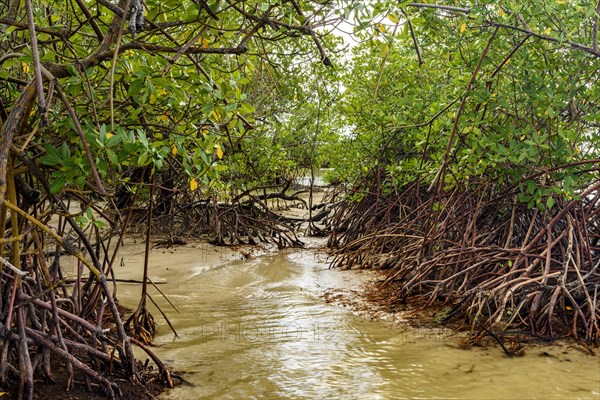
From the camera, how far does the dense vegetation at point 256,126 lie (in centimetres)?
251

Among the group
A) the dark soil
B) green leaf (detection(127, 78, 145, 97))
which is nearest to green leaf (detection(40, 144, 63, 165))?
green leaf (detection(127, 78, 145, 97))

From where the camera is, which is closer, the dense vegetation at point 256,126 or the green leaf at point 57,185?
the green leaf at point 57,185

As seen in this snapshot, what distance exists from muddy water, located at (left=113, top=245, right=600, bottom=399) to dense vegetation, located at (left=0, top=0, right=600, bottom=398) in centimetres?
31

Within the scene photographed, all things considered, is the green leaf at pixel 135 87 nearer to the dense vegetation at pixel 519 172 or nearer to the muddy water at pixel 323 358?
the dense vegetation at pixel 519 172

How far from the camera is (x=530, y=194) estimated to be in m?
4.36

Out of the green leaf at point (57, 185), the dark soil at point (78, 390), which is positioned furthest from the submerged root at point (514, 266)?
the green leaf at point (57, 185)

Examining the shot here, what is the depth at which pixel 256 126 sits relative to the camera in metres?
4.09

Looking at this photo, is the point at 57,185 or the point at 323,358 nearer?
the point at 57,185

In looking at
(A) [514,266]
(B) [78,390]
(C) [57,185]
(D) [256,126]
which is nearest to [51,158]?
(C) [57,185]

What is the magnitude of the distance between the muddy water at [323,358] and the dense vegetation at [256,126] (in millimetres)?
307

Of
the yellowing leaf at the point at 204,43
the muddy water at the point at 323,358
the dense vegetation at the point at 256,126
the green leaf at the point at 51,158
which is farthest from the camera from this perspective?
the muddy water at the point at 323,358

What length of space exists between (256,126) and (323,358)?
1.50 m

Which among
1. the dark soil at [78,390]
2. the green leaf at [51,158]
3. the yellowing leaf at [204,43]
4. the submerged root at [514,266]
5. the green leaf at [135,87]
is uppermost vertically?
the yellowing leaf at [204,43]

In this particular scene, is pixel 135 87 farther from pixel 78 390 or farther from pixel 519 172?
pixel 519 172
